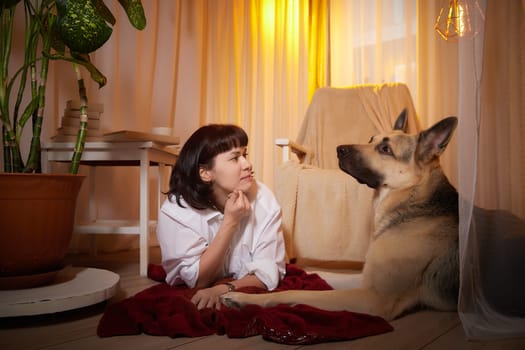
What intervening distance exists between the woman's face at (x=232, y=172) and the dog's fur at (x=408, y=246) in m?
0.45

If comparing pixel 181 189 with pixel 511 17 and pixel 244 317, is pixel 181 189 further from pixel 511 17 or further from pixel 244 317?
pixel 511 17

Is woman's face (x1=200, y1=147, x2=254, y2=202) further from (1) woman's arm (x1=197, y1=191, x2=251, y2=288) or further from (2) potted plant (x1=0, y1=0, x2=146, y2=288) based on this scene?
(2) potted plant (x1=0, y1=0, x2=146, y2=288)

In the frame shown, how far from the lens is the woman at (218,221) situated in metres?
1.41

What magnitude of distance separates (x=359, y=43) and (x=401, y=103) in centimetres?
82

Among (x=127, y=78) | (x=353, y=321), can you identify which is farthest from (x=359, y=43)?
(x=353, y=321)

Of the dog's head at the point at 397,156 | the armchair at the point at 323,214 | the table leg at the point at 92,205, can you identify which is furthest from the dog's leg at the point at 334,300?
the table leg at the point at 92,205

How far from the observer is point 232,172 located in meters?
1.52

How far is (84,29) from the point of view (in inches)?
51.9

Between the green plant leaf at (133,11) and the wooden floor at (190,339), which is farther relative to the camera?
the green plant leaf at (133,11)

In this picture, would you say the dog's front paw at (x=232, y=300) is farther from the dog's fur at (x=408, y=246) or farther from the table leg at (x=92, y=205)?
the table leg at (x=92, y=205)

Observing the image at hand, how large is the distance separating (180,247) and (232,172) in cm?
33

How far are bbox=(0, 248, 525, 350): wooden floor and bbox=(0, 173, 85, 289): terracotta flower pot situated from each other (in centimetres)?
13

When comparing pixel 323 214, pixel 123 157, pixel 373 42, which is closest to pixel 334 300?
pixel 323 214

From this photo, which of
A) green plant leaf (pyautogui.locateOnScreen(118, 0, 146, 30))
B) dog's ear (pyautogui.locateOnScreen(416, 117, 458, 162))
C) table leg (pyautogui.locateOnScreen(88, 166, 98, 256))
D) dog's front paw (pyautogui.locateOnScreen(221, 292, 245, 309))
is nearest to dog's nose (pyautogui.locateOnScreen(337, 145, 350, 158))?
dog's ear (pyautogui.locateOnScreen(416, 117, 458, 162))
